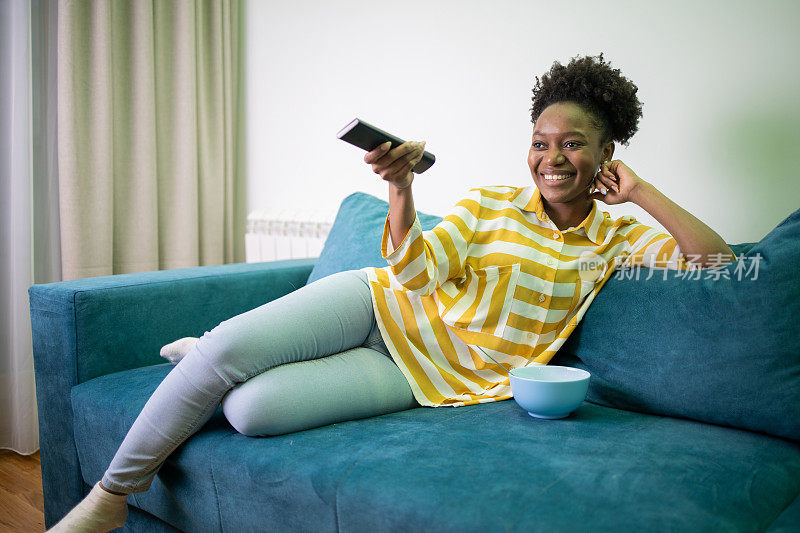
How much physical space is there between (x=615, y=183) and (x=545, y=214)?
16 cm

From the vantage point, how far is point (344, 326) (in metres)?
1.36

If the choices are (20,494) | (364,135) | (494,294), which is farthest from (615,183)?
(20,494)

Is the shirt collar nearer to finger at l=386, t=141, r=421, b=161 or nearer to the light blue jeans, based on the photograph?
finger at l=386, t=141, r=421, b=161

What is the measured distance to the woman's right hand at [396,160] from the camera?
120cm

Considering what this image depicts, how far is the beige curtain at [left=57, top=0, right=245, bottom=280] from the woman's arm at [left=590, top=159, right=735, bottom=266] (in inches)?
69.2

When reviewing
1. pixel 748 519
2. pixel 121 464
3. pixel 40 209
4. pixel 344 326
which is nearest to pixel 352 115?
pixel 40 209

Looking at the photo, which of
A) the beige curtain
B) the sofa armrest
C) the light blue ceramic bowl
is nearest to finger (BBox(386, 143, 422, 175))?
the light blue ceramic bowl

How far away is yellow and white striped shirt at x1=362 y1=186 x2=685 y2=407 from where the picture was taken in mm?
1385

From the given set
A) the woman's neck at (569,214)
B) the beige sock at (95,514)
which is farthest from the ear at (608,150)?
the beige sock at (95,514)

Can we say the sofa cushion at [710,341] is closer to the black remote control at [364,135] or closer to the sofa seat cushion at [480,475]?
the sofa seat cushion at [480,475]

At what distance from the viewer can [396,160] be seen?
1.22m

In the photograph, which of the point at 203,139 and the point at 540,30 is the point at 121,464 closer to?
the point at 540,30

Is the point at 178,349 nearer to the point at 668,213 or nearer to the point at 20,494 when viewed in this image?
the point at 20,494

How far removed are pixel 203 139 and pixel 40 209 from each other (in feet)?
2.23
